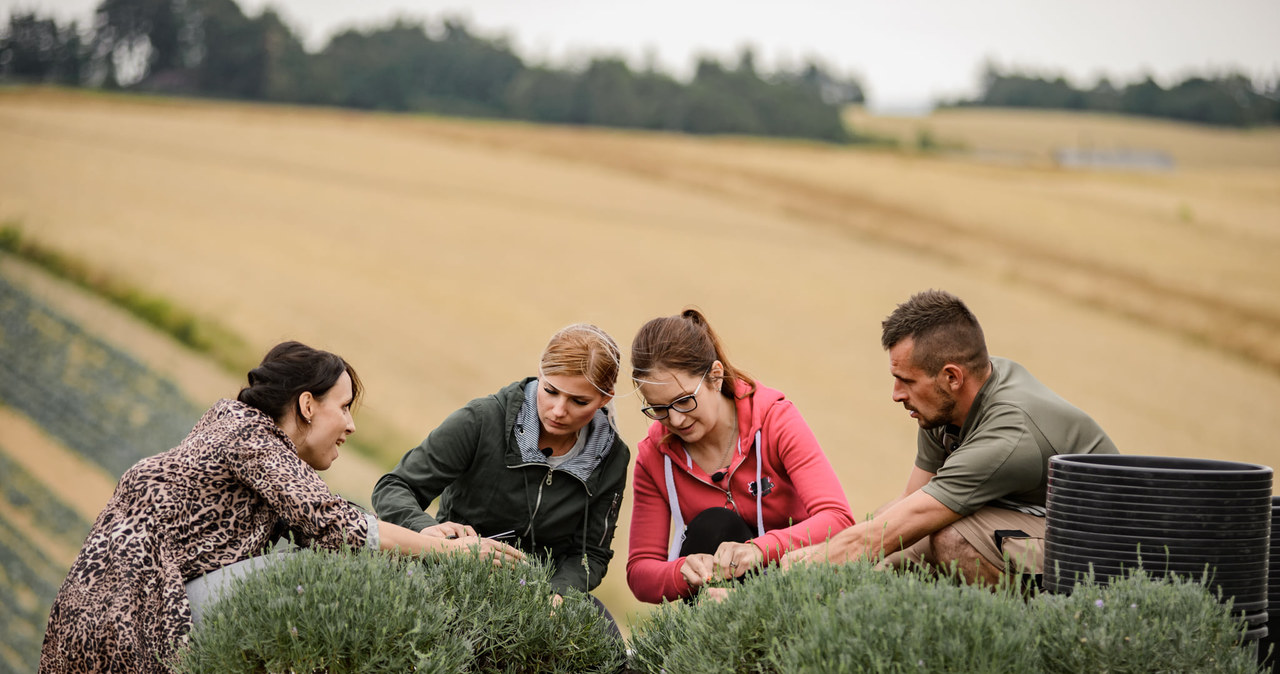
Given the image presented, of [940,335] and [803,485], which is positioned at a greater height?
[940,335]

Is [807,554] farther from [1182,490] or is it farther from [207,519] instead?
[207,519]

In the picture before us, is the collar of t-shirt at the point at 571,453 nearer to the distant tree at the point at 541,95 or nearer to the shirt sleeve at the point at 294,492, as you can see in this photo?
the shirt sleeve at the point at 294,492

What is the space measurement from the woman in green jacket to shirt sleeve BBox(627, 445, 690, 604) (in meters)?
0.09

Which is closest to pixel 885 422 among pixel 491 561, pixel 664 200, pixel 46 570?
pixel 664 200

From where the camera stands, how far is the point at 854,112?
3812 centimetres

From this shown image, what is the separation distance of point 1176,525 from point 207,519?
2.92 meters

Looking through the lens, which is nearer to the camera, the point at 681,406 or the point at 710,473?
the point at 681,406

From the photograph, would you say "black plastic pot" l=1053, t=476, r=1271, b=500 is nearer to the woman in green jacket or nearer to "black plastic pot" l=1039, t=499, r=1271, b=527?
"black plastic pot" l=1039, t=499, r=1271, b=527

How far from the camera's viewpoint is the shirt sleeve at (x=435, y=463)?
3.87 meters

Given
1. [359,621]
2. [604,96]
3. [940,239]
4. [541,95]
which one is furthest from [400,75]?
[359,621]

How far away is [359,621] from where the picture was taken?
2.83 meters

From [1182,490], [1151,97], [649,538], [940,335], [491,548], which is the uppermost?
[1151,97]

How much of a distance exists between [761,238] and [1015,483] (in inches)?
755

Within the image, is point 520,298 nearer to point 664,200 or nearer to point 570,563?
point 664,200
